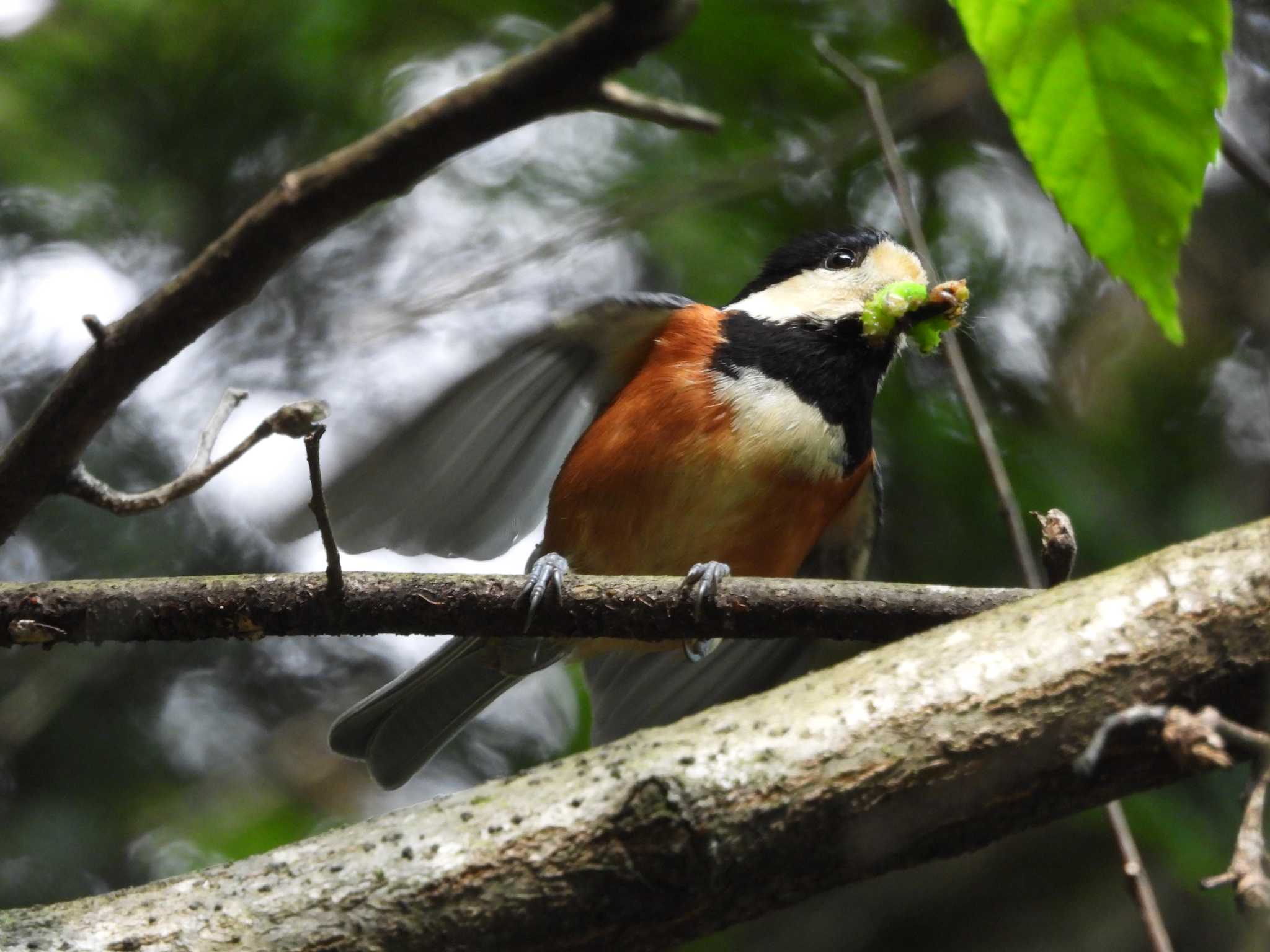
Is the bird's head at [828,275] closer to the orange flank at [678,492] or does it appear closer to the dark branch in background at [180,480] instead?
the orange flank at [678,492]

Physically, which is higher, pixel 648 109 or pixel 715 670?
pixel 715 670

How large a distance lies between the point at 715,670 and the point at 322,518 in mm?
1974

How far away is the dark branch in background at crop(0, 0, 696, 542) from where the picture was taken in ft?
3.70

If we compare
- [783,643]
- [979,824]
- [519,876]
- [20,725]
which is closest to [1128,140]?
[979,824]

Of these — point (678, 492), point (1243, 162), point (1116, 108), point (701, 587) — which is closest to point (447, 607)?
point (701, 587)

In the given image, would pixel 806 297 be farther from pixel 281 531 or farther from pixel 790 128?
pixel 281 531

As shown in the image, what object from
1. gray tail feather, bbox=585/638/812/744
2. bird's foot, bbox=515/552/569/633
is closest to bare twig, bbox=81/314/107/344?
bird's foot, bbox=515/552/569/633

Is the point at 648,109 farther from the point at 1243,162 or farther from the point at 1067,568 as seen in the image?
the point at 1243,162

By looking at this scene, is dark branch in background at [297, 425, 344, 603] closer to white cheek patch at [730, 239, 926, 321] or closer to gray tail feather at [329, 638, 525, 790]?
gray tail feather at [329, 638, 525, 790]

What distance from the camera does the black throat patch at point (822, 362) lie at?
3.12 m

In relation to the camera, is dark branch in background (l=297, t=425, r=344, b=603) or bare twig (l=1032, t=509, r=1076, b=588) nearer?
dark branch in background (l=297, t=425, r=344, b=603)

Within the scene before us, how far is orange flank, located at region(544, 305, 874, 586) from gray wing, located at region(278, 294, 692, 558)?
19cm

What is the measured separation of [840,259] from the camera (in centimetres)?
342

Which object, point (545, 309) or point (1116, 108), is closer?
point (1116, 108)
